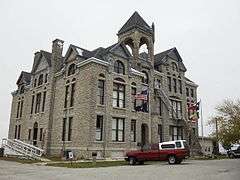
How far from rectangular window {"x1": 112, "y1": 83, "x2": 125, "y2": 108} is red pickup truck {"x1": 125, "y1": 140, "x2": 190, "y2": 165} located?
8.60 m

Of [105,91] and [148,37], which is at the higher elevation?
[148,37]

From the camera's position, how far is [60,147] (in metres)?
33.1

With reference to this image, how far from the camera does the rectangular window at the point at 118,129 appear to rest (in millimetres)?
31928

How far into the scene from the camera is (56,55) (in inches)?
1491

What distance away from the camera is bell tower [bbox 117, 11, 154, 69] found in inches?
1524

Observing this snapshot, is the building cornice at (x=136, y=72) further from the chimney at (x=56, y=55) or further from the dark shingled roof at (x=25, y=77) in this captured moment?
the dark shingled roof at (x=25, y=77)

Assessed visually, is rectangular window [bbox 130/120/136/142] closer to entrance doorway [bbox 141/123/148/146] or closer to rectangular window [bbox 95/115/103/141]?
entrance doorway [bbox 141/123/148/146]

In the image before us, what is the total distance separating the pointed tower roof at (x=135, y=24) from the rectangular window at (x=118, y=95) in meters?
10.3

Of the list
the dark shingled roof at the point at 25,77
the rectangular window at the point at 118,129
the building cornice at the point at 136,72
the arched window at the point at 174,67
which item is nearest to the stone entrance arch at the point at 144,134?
the rectangular window at the point at 118,129

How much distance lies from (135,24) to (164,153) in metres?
20.6

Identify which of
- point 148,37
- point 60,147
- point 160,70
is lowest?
point 60,147

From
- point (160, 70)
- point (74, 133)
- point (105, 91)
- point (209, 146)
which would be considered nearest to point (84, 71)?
point (105, 91)

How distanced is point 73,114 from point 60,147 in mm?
4371

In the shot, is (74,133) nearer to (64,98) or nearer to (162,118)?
(64,98)
